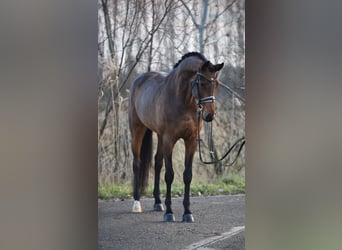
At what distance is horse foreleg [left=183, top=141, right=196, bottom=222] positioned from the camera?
2043 mm

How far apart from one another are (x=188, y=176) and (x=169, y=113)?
0.27 m

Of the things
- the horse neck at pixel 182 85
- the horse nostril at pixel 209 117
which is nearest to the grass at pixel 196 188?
the horse nostril at pixel 209 117

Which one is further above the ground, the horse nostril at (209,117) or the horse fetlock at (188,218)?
the horse nostril at (209,117)

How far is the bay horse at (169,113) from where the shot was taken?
2055 millimetres

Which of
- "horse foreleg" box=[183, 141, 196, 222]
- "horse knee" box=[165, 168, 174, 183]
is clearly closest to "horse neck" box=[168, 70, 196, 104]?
"horse foreleg" box=[183, 141, 196, 222]

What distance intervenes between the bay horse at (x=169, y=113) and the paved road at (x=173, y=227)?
3 cm

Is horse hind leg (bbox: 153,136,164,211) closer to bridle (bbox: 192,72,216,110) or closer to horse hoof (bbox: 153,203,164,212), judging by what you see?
horse hoof (bbox: 153,203,164,212)

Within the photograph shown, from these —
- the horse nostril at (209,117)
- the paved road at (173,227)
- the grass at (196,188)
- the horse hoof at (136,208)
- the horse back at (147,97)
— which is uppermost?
the horse back at (147,97)

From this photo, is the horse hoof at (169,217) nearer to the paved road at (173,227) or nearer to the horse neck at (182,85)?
the paved road at (173,227)

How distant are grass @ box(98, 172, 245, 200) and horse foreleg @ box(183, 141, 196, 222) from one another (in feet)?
0.06

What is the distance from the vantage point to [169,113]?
208 centimetres

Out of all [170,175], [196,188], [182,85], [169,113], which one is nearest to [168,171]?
[170,175]
